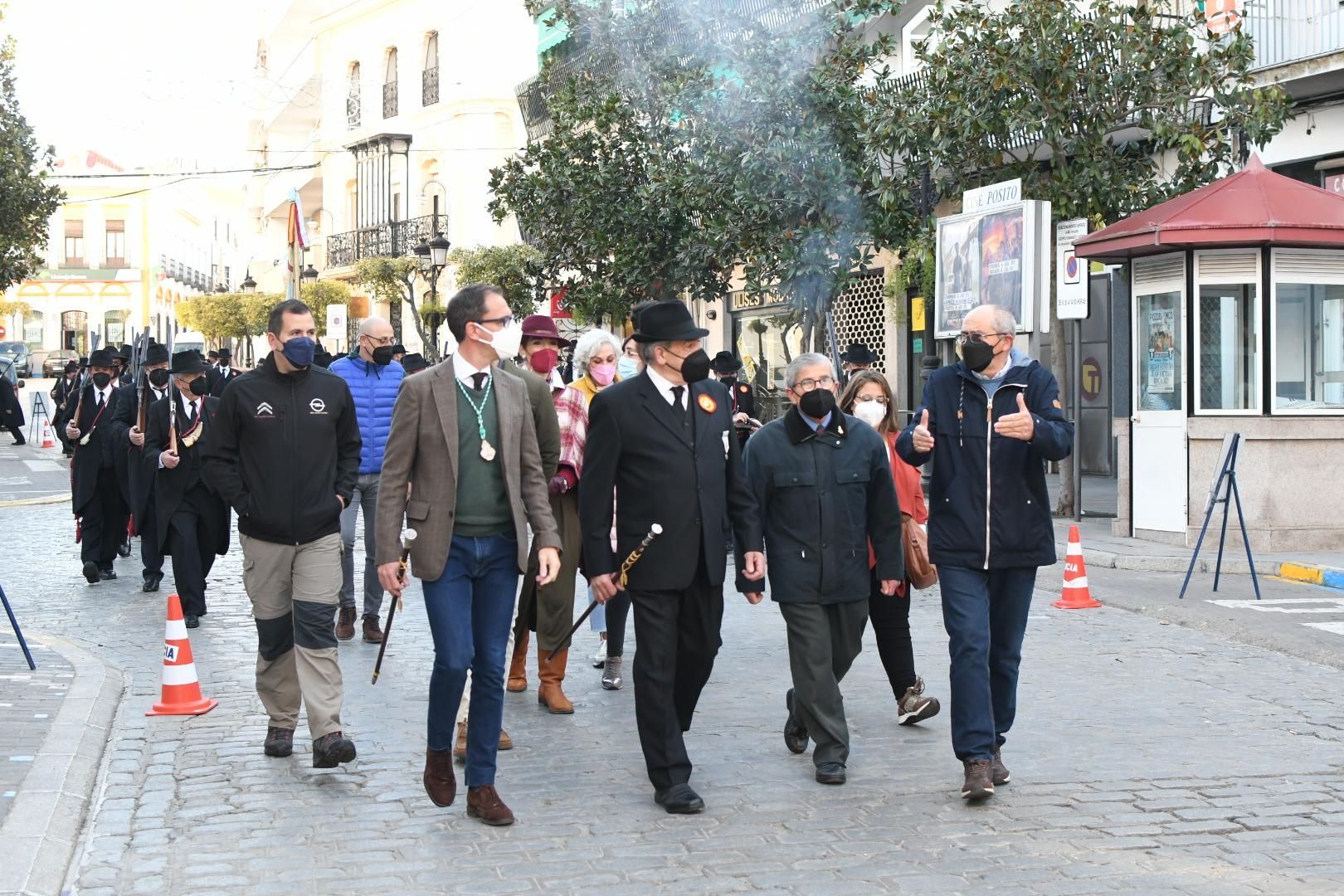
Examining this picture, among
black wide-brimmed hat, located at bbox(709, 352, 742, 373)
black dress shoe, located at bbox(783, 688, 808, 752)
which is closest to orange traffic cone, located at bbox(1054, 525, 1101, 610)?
black wide-brimmed hat, located at bbox(709, 352, 742, 373)

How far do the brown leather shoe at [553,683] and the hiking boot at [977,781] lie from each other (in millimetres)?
2395

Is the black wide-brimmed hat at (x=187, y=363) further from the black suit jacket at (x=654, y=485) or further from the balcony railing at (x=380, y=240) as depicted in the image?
the balcony railing at (x=380, y=240)

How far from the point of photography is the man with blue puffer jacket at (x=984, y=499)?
20.2ft

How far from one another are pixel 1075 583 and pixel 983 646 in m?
5.91

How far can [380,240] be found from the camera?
171 feet

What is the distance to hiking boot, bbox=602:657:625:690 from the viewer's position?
8.57 m

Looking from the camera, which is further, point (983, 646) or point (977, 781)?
point (983, 646)

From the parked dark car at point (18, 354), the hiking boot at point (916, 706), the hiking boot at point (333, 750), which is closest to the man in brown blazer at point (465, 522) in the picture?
the hiking boot at point (333, 750)

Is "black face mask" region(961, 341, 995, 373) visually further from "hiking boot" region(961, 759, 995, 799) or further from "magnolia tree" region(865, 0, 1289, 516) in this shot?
"magnolia tree" region(865, 0, 1289, 516)

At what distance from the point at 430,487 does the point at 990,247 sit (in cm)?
1229

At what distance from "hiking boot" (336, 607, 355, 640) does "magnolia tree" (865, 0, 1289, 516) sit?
9.80 meters

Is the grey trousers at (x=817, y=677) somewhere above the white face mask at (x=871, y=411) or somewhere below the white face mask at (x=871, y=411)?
below

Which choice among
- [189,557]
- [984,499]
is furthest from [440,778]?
[189,557]

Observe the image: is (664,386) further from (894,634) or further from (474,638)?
(894,634)
